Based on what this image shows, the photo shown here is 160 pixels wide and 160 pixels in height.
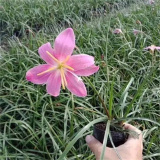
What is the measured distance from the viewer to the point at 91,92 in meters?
1.95

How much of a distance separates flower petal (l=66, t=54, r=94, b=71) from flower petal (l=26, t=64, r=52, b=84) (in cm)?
7

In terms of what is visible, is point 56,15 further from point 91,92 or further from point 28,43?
point 91,92

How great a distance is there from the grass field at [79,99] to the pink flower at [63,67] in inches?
5.6

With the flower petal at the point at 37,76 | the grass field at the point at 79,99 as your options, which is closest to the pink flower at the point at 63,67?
the flower petal at the point at 37,76

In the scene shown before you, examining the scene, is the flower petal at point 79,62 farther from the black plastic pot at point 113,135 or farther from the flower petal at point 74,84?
the black plastic pot at point 113,135

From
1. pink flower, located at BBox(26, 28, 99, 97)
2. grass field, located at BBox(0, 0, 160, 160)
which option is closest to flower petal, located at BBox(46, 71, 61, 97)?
pink flower, located at BBox(26, 28, 99, 97)

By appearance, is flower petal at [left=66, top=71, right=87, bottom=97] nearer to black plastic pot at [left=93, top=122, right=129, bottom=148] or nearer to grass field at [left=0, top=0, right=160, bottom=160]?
grass field at [left=0, top=0, right=160, bottom=160]

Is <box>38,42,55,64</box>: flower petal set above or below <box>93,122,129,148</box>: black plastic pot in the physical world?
above

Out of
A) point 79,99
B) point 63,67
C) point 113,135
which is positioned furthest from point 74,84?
point 79,99

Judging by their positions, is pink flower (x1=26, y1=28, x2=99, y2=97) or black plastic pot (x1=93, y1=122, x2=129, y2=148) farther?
black plastic pot (x1=93, y1=122, x2=129, y2=148)

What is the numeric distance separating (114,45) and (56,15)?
1480mm

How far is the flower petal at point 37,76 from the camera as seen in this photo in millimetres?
873

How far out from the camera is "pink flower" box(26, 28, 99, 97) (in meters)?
0.85

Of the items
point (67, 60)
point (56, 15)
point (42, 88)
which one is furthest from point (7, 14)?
point (67, 60)
